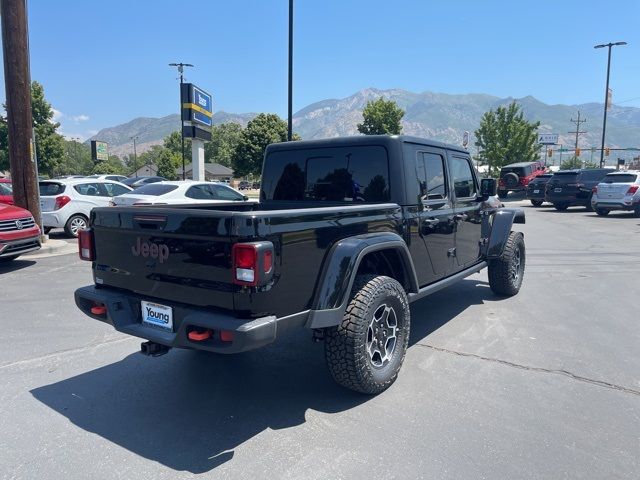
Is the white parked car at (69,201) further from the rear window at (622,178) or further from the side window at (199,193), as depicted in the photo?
the rear window at (622,178)

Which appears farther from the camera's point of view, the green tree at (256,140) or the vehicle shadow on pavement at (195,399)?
the green tree at (256,140)

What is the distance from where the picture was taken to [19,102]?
401 inches

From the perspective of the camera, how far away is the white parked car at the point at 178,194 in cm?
1141

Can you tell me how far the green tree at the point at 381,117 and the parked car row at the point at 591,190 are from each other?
18.5 metres

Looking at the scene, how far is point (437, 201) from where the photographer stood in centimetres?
466

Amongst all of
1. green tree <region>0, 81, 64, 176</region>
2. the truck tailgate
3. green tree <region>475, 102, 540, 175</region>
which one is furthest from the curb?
green tree <region>475, 102, 540, 175</region>

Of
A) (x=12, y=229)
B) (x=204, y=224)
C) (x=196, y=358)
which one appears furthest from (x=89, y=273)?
(x=204, y=224)

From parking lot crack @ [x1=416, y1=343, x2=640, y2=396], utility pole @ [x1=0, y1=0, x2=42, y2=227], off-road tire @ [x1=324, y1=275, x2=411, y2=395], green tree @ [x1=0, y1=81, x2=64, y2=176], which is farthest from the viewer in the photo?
green tree @ [x1=0, y1=81, x2=64, y2=176]

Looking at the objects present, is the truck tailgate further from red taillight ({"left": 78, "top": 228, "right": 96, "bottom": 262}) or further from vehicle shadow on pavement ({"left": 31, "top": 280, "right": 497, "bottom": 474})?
vehicle shadow on pavement ({"left": 31, "top": 280, "right": 497, "bottom": 474})

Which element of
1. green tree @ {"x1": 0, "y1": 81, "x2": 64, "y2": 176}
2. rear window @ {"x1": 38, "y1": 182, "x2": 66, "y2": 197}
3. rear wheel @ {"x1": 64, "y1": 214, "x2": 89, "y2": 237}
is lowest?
rear wheel @ {"x1": 64, "y1": 214, "x2": 89, "y2": 237}

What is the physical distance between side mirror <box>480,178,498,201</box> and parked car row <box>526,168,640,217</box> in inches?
577

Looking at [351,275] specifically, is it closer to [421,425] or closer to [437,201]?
[421,425]

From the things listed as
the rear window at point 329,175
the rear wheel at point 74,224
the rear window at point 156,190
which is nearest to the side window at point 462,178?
the rear window at point 329,175

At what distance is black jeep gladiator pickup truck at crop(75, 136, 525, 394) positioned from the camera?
284cm
